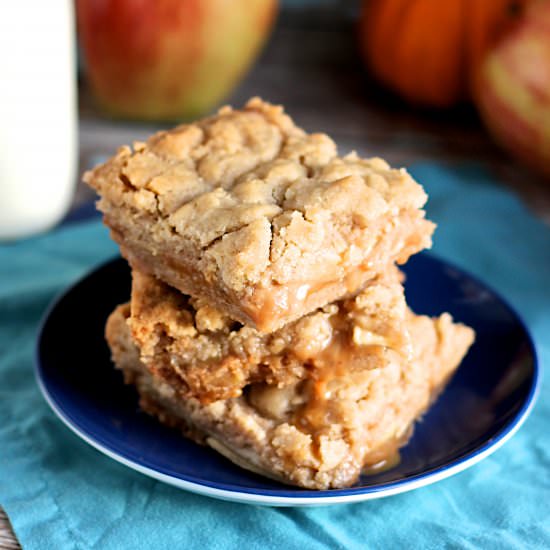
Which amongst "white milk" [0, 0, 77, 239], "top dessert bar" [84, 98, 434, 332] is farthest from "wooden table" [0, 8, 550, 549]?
"top dessert bar" [84, 98, 434, 332]

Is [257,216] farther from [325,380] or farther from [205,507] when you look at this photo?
[205,507]

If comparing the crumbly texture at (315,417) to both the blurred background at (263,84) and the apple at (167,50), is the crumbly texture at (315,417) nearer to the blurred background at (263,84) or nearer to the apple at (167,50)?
the blurred background at (263,84)

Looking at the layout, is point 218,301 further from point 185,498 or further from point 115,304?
point 115,304

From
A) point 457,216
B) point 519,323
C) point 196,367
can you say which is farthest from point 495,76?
point 196,367

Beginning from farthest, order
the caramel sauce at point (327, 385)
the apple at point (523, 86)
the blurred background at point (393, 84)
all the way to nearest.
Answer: the blurred background at point (393, 84), the apple at point (523, 86), the caramel sauce at point (327, 385)

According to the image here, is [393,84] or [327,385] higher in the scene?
[327,385]

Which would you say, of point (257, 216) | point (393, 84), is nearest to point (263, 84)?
point (393, 84)

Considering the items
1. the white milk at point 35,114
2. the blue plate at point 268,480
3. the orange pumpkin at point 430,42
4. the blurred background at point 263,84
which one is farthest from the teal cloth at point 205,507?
the orange pumpkin at point 430,42
